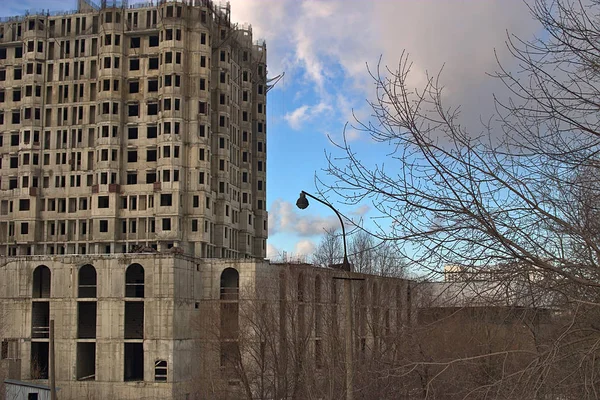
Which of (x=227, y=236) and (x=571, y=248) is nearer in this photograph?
(x=571, y=248)

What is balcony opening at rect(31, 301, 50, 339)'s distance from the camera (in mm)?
60056

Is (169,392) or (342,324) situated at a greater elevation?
(342,324)

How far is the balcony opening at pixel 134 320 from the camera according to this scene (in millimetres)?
64375

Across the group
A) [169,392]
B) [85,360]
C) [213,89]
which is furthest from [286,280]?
[213,89]

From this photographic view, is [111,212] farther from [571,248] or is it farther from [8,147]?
[571,248]

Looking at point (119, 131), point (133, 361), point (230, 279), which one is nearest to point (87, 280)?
point (133, 361)

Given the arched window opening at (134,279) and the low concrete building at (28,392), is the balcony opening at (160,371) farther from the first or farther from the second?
the low concrete building at (28,392)

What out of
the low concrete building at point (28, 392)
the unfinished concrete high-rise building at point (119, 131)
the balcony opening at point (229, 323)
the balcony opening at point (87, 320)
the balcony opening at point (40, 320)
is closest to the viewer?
the low concrete building at point (28, 392)

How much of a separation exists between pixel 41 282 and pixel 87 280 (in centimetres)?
407

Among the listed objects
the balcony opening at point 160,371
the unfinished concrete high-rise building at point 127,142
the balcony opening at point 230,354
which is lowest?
the balcony opening at point 160,371

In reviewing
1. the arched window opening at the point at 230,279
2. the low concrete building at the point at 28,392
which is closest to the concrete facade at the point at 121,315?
the arched window opening at the point at 230,279

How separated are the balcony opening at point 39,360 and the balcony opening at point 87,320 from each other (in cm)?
349

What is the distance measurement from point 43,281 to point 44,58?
83.3 ft

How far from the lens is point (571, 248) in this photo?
31.0ft
